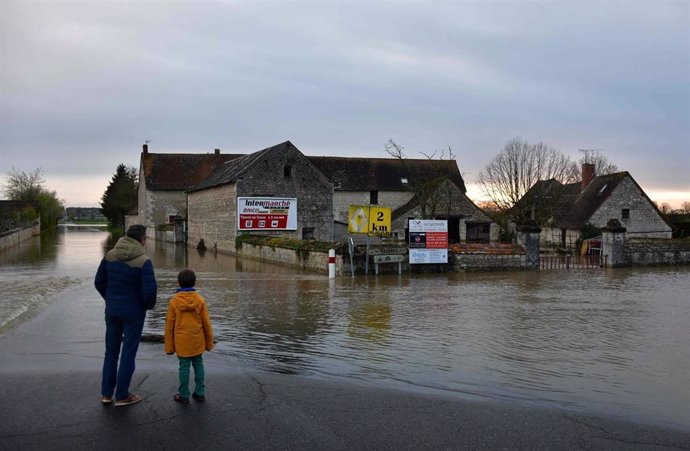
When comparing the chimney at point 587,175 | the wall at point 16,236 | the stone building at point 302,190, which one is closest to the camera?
the stone building at point 302,190

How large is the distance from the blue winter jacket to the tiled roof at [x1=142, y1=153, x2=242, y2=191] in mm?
54734

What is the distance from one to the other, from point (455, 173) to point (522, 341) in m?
47.9

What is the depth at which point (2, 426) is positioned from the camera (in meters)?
5.36

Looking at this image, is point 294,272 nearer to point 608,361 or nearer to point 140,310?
point 608,361

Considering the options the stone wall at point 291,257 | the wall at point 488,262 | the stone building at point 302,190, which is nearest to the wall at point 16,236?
the stone building at point 302,190

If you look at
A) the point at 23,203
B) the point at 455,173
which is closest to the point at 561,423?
the point at 455,173

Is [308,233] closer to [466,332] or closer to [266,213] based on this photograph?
[266,213]

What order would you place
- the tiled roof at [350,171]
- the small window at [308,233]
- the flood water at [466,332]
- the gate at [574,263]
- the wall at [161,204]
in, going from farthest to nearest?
1. the wall at [161,204]
2. the tiled roof at [350,171]
3. the small window at [308,233]
4. the gate at [574,263]
5. the flood water at [466,332]

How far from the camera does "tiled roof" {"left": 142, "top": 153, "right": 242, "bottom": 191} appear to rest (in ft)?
195

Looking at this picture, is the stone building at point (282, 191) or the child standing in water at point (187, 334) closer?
the child standing in water at point (187, 334)

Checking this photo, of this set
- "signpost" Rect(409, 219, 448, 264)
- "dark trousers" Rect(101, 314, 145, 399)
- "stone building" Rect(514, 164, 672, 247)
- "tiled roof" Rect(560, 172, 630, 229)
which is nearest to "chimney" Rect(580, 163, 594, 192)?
"tiled roof" Rect(560, 172, 630, 229)

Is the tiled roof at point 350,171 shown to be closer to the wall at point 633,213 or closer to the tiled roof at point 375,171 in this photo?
the tiled roof at point 375,171

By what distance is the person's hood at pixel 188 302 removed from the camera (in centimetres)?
612

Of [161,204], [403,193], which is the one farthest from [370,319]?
[161,204]
